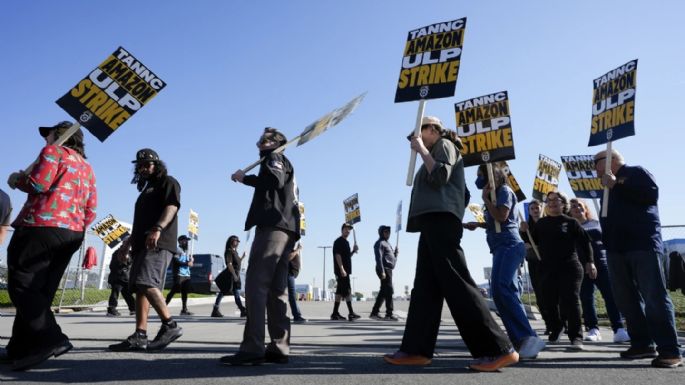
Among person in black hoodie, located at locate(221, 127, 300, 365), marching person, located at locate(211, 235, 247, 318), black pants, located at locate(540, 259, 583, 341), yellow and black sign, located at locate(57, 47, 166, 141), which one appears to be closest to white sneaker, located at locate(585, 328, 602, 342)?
black pants, located at locate(540, 259, 583, 341)

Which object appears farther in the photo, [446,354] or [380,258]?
[380,258]

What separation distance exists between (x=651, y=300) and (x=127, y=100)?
19.1ft

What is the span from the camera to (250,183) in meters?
4.39

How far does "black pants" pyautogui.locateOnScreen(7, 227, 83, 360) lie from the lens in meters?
3.91

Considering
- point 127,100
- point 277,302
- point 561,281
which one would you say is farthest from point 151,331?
point 561,281

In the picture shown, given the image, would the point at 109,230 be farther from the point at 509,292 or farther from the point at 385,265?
the point at 509,292

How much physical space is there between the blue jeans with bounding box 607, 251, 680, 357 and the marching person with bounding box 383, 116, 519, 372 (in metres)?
1.40

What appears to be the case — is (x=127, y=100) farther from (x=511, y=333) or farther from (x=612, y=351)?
(x=612, y=351)

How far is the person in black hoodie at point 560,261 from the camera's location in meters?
6.38

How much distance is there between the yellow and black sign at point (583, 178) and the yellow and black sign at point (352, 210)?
23.6ft

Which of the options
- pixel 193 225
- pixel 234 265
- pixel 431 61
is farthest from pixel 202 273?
pixel 431 61

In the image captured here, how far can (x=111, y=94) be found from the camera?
21.0 ft

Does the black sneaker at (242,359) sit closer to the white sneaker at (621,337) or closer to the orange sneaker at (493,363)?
the orange sneaker at (493,363)

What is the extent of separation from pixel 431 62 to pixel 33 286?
166 inches
